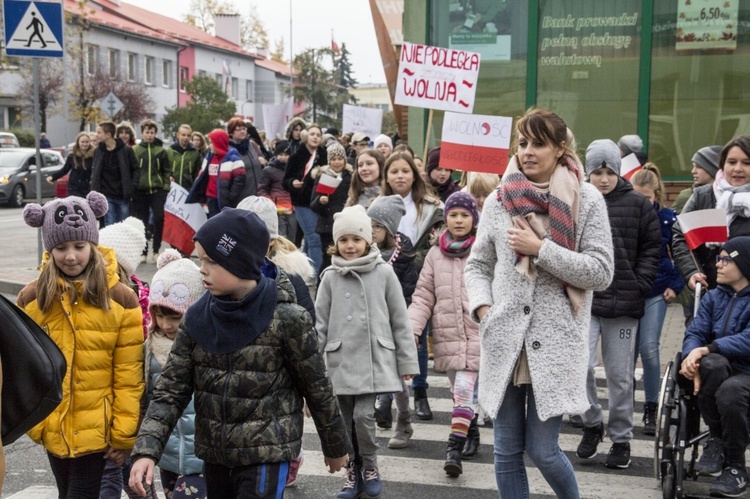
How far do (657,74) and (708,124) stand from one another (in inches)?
36.7

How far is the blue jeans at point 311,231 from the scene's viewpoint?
12.6m

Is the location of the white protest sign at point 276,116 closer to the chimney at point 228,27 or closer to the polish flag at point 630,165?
the polish flag at point 630,165

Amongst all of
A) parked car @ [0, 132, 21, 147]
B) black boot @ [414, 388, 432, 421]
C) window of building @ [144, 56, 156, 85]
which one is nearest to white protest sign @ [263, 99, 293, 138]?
black boot @ [414, 388, 432, 421]

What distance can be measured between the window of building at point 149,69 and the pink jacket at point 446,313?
6073cm

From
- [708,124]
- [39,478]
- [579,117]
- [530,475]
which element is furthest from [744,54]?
[39,478]

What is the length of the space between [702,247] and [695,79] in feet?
25.5

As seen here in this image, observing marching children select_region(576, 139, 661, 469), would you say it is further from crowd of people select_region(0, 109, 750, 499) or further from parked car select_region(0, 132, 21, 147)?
parked car select_region(0, 132, 21, 147)

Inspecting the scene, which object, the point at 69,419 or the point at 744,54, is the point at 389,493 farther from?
the point at 744,54

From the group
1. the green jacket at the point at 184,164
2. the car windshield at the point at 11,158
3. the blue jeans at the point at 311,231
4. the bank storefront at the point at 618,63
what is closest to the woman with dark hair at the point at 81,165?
the green jacket at the point at 184,164

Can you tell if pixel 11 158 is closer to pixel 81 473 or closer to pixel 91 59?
pixel 91 59

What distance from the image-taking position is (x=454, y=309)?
656 cm

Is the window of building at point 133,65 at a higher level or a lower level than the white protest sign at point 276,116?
higher

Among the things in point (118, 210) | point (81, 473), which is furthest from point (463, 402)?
point (118, 210)

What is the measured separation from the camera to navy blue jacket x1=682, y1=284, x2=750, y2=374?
550cm
